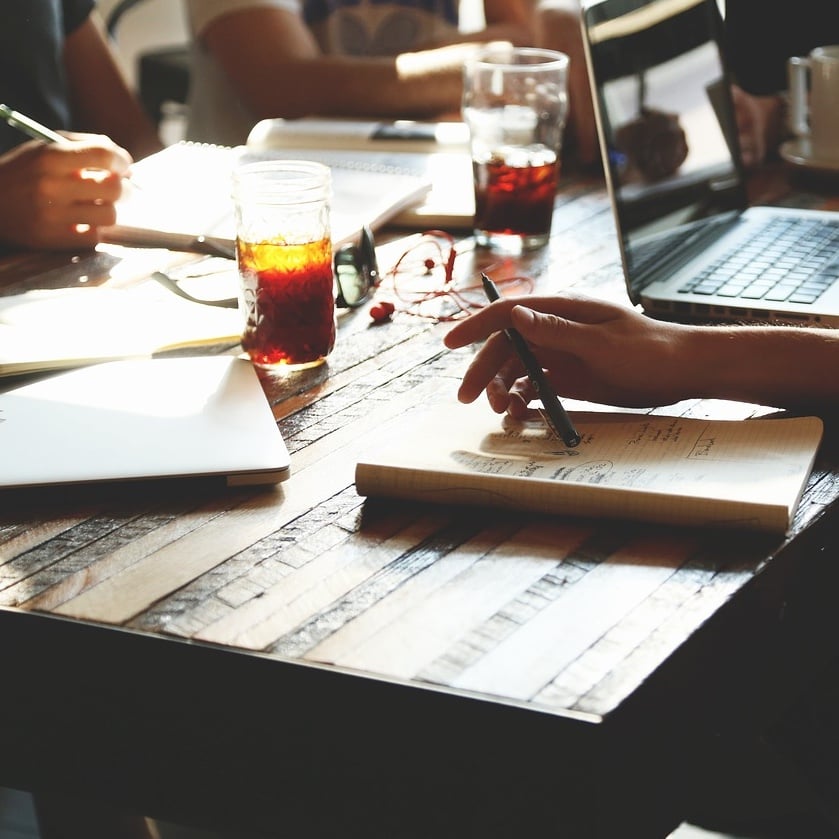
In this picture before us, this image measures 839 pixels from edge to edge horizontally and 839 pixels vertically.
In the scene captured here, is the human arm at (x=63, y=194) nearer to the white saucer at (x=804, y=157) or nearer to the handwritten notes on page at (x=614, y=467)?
the handwritten notes on page at (x=614, y=467)

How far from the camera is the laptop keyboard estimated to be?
1195 millimetres

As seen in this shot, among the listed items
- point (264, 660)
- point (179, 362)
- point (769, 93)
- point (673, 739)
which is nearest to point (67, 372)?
point (179, 362)

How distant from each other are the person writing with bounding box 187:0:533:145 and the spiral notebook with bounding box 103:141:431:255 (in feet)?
1.54

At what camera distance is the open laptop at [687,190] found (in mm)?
1172

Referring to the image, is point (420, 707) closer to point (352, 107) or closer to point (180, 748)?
point (180, 748)

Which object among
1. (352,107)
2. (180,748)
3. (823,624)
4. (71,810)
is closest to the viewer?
(180,748)

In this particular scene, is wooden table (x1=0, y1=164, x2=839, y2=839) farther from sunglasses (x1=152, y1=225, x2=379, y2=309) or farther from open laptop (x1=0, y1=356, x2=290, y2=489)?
sunglasses (x1=152, y1=225, x2=379, y2=309)

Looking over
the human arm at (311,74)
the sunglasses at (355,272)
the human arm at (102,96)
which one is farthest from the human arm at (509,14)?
the sunglasses at (355,272)

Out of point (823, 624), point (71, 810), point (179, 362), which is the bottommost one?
point (71, 810)

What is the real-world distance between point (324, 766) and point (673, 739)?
0.20 meters

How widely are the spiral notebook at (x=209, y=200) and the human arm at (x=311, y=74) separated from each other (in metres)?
0.45

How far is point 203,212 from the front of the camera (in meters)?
1.45

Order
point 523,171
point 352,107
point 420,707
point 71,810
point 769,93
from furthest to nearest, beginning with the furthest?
1. point 769,93
2. point 352,107
3. point 523,171
4. point 71,810
5. point 420,707

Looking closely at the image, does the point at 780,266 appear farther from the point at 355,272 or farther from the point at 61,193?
the point at 61,193
